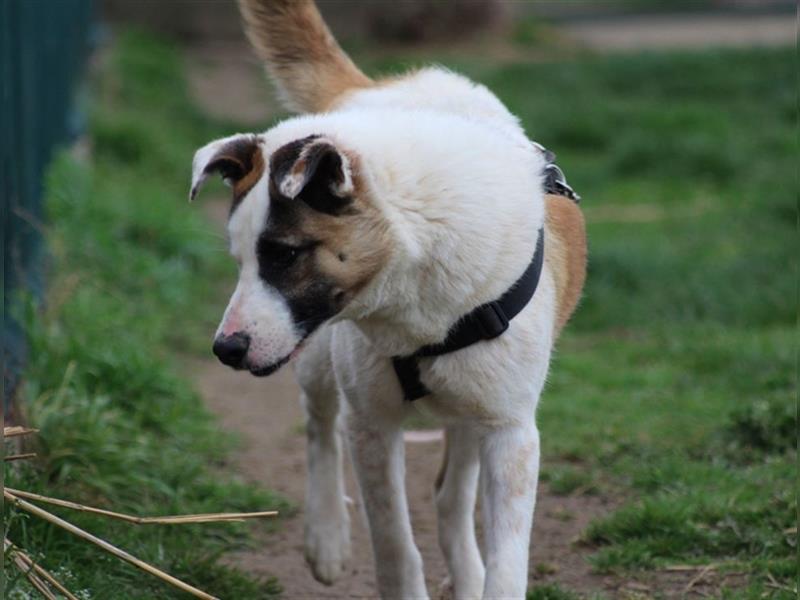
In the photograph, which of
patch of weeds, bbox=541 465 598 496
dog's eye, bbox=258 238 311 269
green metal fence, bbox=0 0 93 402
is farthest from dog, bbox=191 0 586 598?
green metal fence, bbox=0 0 93 402

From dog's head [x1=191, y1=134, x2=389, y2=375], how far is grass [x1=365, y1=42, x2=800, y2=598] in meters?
1.36

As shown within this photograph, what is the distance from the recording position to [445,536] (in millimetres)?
4352

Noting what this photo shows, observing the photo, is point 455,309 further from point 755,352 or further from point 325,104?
point 755,352

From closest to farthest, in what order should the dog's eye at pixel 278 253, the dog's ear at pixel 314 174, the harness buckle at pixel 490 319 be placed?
the dog's ear at pixel 314 174, the dog's eye at pixel 278 253, the harness buckle at pixel 490 319

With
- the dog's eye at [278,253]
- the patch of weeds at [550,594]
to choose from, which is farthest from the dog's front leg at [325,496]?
the dog's eye at [278,253]

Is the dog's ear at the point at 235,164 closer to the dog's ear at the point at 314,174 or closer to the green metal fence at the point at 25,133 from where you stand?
the dog's ear at the point at 314,174

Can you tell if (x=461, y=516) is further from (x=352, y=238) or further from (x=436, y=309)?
(x=352, y=238)

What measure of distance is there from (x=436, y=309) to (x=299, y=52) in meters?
1.56

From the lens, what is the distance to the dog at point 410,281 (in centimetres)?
328

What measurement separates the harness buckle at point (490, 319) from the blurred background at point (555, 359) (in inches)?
38.9

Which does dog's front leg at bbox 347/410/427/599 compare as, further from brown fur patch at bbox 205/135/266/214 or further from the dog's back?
brown fur patch at bbox 205/135/266/214

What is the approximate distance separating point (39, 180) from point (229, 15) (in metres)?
10.0

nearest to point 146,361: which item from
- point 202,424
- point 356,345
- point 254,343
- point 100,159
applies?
point 202,424

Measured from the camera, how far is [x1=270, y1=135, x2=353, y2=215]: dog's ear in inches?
125
